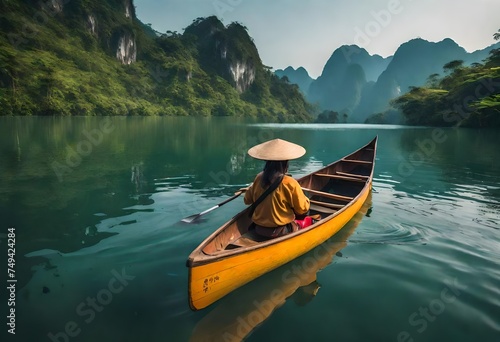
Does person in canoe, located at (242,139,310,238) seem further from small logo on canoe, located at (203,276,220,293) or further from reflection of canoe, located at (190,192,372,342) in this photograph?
small logo on canoe, located at (203,276,220,293)

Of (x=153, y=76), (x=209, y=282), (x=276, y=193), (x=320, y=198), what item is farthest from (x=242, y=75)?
(x=209, y=282)

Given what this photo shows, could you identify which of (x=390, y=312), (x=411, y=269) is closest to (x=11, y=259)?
(x=390, y=312)

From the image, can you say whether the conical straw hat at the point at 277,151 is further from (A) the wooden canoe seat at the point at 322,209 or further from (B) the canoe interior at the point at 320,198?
(A) the wooden canoe seat at the point at 322,209

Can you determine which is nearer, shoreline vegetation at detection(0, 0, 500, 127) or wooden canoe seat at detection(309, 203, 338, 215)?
wooden canoe seat at detection(309, 203, 338, 215)

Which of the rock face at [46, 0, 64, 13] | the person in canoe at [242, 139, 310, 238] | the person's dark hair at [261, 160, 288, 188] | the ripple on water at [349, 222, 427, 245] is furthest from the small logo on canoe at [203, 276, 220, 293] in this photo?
the rock face at [46, 0, 64, 13]

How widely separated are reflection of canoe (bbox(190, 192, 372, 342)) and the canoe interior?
66 cm

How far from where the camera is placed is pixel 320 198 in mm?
8234

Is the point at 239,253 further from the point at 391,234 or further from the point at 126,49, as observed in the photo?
the point at 126,49

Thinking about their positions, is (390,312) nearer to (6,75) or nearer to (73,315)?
(73,315)

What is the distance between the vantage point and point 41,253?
16.6ft

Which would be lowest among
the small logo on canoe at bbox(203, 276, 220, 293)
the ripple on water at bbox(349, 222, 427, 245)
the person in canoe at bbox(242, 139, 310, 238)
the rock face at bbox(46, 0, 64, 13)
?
the ripple on water at bbox(349, 222, 427, 245)

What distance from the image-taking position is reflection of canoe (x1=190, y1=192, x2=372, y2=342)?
340 centimetres

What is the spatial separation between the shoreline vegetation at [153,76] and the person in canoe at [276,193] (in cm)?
3725

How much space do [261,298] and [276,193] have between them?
62.3 inches
